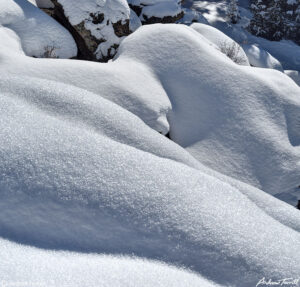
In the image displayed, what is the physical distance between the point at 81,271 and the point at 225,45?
456 cm

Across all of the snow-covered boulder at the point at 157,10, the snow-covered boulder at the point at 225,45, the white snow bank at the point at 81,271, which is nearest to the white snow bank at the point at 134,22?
the snow-covered boulder at the point at 157,10

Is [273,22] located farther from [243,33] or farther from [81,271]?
[81,271]

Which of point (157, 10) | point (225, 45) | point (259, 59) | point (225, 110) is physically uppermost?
point (157, 10)

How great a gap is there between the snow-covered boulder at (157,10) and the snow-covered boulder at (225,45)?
0.46m

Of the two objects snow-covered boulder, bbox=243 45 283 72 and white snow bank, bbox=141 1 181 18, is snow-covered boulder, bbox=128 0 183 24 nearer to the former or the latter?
white snow bank, bbox=141 1 181 18

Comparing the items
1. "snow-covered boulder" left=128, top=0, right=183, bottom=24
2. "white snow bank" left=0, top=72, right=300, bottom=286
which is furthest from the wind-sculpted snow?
"snow-covered boulder" left=128, top=0, right=183, bottom=24

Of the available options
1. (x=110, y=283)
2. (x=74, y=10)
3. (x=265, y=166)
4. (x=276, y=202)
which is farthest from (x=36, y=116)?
(x=74, y=10)

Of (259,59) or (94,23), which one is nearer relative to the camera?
(94,23)

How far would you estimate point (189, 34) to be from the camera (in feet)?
12.4

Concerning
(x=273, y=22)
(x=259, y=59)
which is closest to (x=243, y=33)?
(x=273, y=22)

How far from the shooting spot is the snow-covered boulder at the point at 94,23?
13.7 ft

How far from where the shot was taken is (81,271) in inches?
47.9

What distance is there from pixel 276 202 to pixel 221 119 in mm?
1149

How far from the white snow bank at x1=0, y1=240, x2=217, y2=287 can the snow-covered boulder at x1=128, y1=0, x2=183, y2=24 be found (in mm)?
4716
